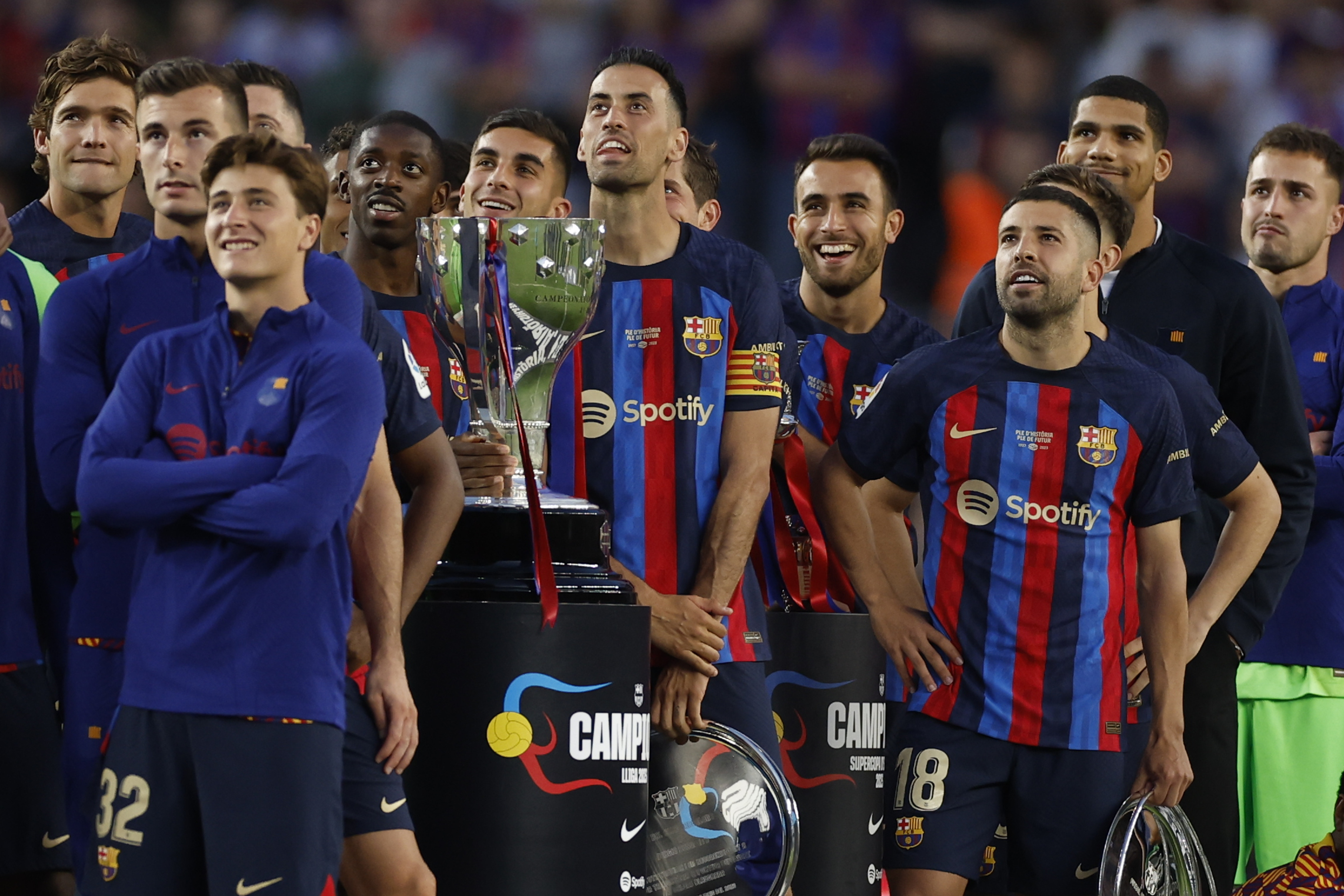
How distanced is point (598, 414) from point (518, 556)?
2.57ft

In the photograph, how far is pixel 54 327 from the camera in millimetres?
2826

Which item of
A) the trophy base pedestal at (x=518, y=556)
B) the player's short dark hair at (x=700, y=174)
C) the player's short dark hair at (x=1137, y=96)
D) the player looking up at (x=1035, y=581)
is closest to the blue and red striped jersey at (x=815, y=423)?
the player looking up at (x=1035, y=581)

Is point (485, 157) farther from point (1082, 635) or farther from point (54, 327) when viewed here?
point (1082, 635)

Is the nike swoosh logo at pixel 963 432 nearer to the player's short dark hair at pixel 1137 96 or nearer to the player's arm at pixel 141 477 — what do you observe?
the player's short dark hair at pixel 1137 96

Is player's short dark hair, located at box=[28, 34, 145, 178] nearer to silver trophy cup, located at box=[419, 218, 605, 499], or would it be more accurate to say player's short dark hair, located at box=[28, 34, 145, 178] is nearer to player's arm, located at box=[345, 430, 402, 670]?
silver trophy cup, located at box=[419, 218, 605, 499]

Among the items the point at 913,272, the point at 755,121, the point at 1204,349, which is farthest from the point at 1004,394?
the point at 755,121

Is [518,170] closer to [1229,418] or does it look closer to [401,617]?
[401,617]

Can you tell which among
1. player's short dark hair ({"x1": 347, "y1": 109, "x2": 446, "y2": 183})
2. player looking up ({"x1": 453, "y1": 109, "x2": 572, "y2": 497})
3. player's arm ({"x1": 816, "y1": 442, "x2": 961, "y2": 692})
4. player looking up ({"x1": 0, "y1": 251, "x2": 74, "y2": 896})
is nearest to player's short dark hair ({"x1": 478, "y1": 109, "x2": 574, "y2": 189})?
player looking up ({"x1": 453, "y1": 109, "x2": 572, "y2": 497})

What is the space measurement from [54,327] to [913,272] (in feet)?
Result: 17.7

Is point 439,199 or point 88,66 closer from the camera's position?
point 88,66

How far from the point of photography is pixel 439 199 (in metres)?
4.44

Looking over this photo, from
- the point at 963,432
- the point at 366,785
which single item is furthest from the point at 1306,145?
the point at 366,785

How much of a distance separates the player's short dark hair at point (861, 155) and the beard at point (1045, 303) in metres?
0.97

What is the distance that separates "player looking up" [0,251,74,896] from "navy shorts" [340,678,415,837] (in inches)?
29.2
